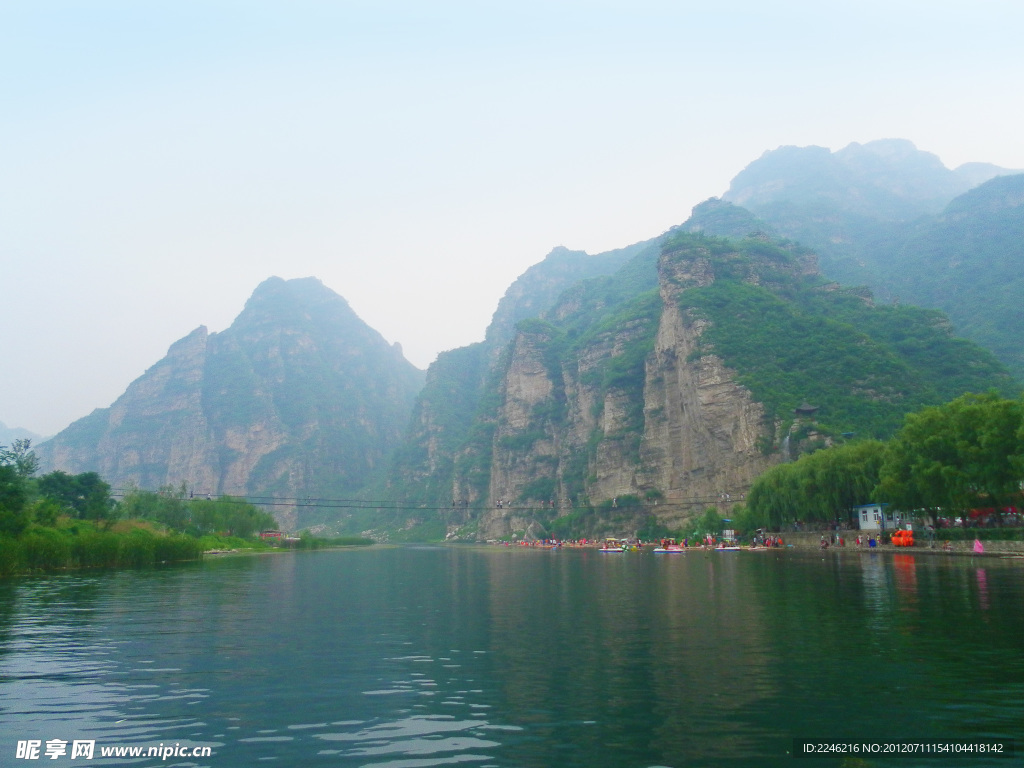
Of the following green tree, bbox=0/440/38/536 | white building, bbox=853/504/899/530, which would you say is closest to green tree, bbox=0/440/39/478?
green tree, bbox=0/440/38/536

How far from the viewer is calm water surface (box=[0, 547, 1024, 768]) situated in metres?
10.8

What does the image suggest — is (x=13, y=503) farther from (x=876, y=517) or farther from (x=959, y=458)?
(x=876, y=517)

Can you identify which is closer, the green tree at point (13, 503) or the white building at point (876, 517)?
the green tree at point (13, 503)

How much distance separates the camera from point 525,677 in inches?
602

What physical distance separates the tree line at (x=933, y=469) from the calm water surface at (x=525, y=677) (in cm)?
1851

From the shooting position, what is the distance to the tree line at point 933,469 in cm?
4444

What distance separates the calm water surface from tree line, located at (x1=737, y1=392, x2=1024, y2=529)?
729 inches

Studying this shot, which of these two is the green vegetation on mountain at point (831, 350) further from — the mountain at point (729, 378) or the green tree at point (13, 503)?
the green tree at point (13, 503)

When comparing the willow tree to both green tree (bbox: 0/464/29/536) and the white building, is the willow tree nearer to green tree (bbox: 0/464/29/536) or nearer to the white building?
the white building

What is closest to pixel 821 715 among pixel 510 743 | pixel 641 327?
pixel 510 743

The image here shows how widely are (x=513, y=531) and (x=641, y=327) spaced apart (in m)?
68.6

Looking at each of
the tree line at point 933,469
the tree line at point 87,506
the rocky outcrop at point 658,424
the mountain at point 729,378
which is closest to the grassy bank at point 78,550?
the tree line at point 87,506

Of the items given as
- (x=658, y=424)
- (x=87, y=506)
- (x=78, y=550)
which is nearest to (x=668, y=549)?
(x=658, y=424)

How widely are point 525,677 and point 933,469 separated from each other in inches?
1761
